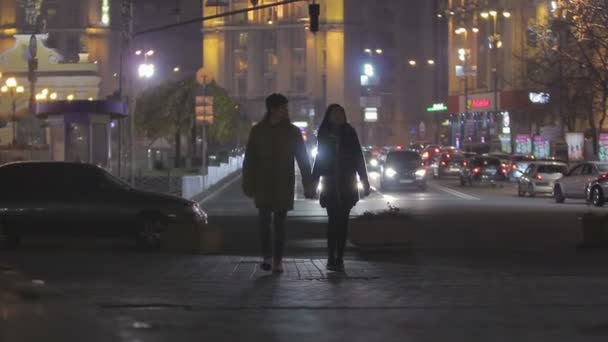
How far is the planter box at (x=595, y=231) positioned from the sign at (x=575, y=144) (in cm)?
4884

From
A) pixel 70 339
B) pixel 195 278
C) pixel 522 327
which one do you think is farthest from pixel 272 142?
pixel 70 339

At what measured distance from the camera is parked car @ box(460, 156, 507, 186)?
206 ft

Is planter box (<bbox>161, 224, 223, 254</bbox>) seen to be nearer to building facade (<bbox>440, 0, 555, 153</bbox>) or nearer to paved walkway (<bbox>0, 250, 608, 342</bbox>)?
paved walkway (<bbox>0, 250, 608, 342</bbox>)

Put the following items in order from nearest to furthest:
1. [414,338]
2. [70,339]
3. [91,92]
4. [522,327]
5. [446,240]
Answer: [70,339] → [414,338] → [522,327] → [446,240] → [91,92]

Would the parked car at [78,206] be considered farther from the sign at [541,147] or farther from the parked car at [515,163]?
the sign at [541,147]

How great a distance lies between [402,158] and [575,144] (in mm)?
15399

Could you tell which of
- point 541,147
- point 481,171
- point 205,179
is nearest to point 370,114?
point 541,147

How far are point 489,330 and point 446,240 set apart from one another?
487 inches

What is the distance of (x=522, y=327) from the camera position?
10.4 metres

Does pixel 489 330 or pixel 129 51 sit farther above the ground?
pixel 129 51

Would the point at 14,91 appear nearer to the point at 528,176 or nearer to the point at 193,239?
the point at 528,176

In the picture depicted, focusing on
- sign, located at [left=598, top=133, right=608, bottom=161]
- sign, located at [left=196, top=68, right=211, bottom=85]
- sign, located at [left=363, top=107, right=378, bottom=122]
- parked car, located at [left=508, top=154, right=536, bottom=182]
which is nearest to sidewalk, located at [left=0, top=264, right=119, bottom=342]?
sign, located at [left=598, top=133, right=608, bottom=161]

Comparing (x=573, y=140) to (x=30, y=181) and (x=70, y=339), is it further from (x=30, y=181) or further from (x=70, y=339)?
(x=70, y=339)

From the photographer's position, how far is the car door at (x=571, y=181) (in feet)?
142
